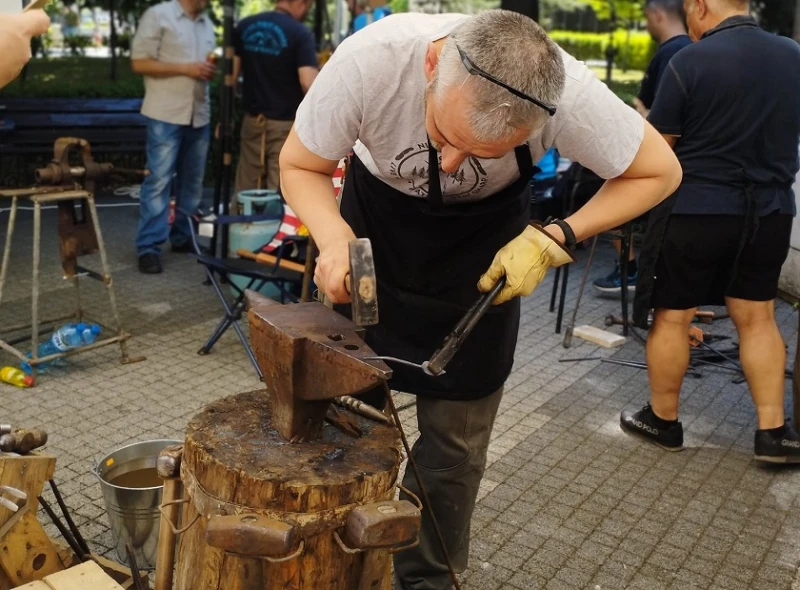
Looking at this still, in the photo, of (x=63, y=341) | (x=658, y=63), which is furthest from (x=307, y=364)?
(x=658, y=63)

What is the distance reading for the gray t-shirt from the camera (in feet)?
7.20

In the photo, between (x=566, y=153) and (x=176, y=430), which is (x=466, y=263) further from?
(x=176, y=430)

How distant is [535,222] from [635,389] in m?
2.80

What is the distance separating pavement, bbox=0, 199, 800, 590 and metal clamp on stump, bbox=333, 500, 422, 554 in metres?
1.25

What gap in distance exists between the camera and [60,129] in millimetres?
8922

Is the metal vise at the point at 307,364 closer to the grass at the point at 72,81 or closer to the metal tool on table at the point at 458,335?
the metal tool on table at the point at 458,335

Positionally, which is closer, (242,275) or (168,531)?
(168,531)

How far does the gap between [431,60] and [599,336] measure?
152 inches

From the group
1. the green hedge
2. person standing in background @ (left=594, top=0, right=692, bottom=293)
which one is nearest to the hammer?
person standing in background @ (left=594, top=0, right=692, bottom=293)

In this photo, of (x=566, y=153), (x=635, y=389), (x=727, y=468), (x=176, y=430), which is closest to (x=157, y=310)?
(x=176, y=430)

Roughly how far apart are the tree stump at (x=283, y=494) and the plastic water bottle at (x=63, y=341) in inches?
110

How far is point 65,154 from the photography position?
15.3 feet

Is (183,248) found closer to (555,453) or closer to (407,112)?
(555,453)

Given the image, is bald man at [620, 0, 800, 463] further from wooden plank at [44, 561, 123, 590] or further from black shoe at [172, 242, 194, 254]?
black shoe at [172, 242, 194, 254]
